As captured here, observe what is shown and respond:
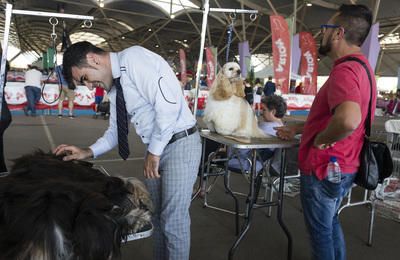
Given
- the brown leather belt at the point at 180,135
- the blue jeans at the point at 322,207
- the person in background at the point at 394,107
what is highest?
the brown leather belt at the point at 180,135

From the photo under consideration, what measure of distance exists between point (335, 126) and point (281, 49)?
326 inches

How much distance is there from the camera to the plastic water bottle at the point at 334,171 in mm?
1556

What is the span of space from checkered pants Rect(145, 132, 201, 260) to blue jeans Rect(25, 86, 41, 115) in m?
7.90

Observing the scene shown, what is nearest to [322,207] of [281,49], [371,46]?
[371,46]

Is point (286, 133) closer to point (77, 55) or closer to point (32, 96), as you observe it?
point (77, 55)

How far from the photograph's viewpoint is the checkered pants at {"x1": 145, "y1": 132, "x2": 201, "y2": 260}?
1564mm

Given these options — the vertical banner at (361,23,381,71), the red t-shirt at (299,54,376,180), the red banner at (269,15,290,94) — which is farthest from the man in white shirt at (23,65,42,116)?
the red t-shirt at (299,54,376,180)

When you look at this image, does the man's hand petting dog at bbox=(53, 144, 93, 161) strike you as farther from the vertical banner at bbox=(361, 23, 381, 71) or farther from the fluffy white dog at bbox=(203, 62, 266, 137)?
the vertical banner at bbox=(361, 23, 381, 71)

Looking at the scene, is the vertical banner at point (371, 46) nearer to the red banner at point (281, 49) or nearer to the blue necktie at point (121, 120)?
the red banner at point (281, 49)

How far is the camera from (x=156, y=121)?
1.42 metres

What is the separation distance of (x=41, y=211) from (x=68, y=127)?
6.85m

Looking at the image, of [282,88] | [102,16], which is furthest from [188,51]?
[282,88]

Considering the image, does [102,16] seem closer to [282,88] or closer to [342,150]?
[282,88]

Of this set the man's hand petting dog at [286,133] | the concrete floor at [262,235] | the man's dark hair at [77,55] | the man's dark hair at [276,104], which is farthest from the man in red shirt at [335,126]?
the man's dark hair at [276,104]
